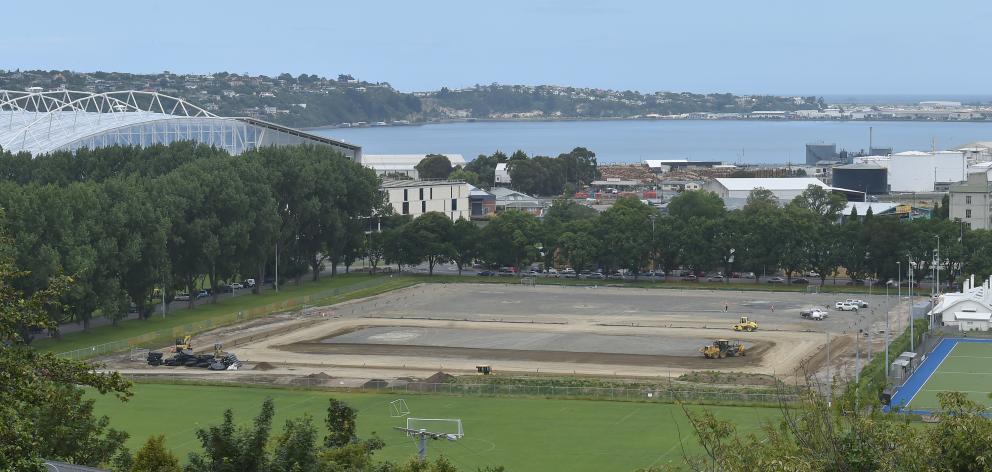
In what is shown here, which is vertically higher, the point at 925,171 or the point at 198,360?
the point at 925,171

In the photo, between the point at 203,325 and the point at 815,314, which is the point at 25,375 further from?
the point at 815,314

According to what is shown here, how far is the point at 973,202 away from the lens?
76.8 m

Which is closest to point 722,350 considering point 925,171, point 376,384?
point 376,384

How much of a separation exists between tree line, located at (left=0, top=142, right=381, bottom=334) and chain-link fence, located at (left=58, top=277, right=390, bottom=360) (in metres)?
1.63

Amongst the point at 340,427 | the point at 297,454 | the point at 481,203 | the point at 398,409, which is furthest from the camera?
the point at 481,203

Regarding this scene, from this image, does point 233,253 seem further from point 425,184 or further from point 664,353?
point 425,184

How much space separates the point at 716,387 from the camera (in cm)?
4069

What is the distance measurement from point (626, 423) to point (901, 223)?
3590 cm

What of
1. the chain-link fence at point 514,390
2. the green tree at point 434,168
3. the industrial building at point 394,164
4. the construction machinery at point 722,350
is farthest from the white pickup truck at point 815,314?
the green tree at point 434,168

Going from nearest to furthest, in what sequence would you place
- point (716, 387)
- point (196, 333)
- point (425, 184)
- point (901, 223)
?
point (716, 387)
point (196, 333)
point (901, 223)
point (425, 184)

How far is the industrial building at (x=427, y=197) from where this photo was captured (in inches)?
3393

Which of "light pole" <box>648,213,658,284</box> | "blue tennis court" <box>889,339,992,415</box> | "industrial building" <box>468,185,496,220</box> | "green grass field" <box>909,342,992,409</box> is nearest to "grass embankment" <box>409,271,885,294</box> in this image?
"light pole" <box>648,213,658,284</box>

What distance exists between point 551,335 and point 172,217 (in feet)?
57.6

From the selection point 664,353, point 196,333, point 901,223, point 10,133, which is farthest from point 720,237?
point 10,133
